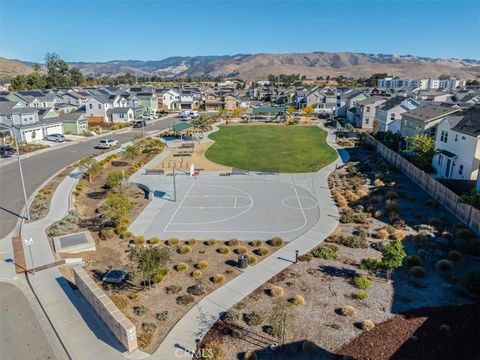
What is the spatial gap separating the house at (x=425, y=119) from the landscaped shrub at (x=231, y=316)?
139ft

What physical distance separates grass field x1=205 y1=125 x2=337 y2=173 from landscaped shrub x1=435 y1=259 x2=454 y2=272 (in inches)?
987

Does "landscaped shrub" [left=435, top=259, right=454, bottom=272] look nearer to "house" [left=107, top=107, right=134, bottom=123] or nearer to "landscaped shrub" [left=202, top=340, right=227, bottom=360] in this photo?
"landscaped shrub" [left=202, top=340, right=227, bottom=360]

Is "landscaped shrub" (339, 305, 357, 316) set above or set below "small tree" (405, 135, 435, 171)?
below

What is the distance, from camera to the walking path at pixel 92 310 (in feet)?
50.4

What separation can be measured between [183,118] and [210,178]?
196 feet

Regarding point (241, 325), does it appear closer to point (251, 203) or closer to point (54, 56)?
point (251, 203)

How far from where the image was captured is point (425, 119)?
157ft

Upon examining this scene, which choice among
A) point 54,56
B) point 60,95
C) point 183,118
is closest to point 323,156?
point 183,118

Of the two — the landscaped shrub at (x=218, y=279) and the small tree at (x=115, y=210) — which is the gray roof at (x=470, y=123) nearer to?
the landscaped shrub at (x=218, y=279)

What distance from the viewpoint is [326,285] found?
20.1 meters

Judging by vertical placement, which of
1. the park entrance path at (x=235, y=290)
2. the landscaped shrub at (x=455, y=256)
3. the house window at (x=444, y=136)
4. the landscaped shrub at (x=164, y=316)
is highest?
the house window at (x=444, y=136)

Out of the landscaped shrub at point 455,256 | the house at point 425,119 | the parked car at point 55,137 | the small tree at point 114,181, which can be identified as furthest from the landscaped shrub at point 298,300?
the parked car at point 55,137

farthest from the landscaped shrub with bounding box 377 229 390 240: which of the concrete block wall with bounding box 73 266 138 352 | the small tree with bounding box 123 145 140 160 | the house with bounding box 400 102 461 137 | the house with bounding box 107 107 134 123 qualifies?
the house with bounding box 107 107 134 123

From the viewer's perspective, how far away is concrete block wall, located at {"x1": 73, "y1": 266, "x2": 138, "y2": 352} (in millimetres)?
14938
